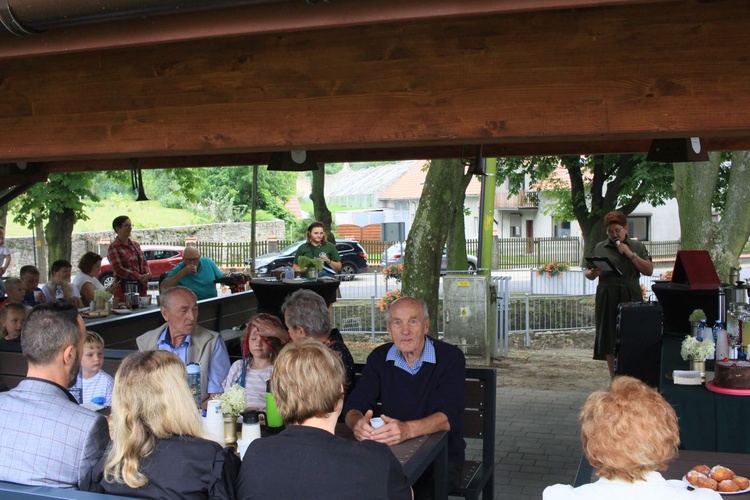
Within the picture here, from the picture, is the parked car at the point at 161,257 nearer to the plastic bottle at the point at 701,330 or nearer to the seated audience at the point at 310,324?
the plastic bottle at the point at 701,330

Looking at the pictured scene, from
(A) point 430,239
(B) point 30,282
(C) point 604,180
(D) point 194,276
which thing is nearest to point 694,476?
(D) point 194,276

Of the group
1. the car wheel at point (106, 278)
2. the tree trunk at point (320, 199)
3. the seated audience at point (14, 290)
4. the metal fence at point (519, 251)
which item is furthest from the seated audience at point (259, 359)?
the metal fence at point (519, 251)

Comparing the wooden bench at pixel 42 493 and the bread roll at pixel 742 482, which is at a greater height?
the wooden bench at pixel 42 493

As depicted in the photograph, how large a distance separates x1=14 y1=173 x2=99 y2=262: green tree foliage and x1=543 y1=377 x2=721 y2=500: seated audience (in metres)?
14.7

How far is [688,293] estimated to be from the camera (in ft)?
22.2

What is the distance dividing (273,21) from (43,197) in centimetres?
1378

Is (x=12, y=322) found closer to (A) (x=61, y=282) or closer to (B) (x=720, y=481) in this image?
(A) (x=61, y=282)

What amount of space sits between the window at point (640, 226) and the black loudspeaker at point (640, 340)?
35.6 meters

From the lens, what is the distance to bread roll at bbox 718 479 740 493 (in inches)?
111

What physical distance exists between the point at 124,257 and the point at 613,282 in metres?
5.79

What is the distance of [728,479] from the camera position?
2883mm

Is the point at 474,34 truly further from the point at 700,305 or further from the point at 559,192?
the point at 559,192

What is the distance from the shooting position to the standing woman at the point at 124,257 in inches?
390

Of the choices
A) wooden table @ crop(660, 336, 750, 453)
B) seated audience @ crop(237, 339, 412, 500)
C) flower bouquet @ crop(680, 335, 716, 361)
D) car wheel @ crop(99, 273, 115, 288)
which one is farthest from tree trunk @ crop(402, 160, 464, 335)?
car wheel @ crop(99, 273, 115, 288)
